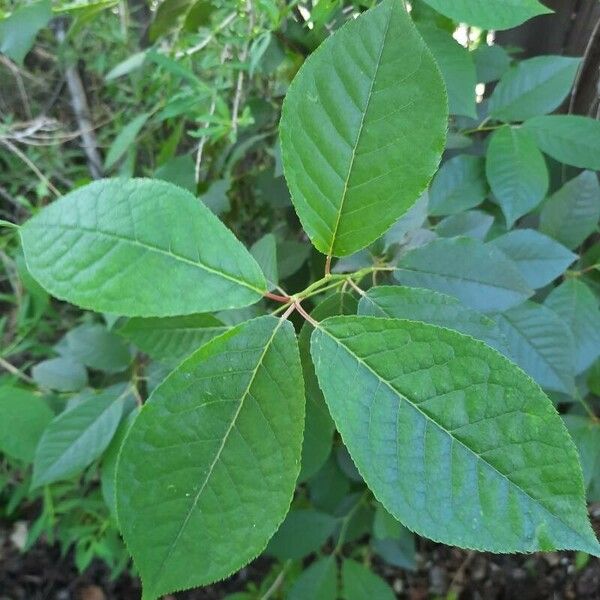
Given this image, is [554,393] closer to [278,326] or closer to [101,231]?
[278,326]

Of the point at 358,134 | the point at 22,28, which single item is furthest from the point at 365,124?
the point at 22,28

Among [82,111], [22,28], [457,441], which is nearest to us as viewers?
[457,441]

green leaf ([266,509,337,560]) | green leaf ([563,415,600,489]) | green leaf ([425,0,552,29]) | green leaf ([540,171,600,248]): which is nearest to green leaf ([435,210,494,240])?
green leaf ([540,171,600,248])

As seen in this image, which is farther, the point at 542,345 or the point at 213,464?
the point at 542,345

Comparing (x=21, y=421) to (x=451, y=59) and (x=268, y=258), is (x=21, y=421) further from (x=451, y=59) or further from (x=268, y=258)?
(x=451, y=59)

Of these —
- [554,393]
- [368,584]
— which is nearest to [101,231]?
[554,393]

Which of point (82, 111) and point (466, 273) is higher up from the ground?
point (466, 273)
